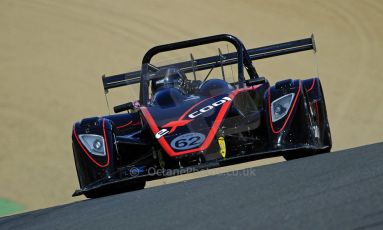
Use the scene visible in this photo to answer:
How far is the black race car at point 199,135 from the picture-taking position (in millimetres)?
7527

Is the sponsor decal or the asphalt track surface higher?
the sponsor decal

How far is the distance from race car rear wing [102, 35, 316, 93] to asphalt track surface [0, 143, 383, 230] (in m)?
3.36

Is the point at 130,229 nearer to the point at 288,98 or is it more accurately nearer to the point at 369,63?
the point at 288,98

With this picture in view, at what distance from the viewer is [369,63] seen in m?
20.2

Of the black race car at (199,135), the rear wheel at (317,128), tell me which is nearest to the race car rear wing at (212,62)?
the black race car at (199,135)

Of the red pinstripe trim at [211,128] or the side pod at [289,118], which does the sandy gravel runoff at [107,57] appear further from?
the side pod at [289,118]

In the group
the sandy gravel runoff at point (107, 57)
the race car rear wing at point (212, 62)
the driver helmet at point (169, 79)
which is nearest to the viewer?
the driver helmet at point (169, 79)

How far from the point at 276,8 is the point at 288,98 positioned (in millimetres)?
17808

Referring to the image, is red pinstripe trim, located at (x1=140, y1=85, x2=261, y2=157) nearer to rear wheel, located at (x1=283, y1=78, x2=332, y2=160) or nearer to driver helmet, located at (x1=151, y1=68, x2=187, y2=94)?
rear wheel, located at (x1=283, y1=78, x2=332, y2=160)

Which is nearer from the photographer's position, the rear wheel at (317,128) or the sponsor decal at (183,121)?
the sponsor decal at (183,121)

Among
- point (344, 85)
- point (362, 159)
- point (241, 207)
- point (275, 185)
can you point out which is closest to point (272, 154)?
point (362, 159)

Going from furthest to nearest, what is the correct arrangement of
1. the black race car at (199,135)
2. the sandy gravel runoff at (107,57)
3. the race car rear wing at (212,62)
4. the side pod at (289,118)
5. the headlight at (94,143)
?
the sandy gravel runoff at (107,57) < the race car rear wing at (212,62) < the headlight at (94,143) < the side pod at (289,118) < the black race car at (199,135)

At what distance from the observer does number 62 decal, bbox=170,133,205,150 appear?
754 cm

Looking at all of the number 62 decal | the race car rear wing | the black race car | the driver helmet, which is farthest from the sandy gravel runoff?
the number 62 decal
